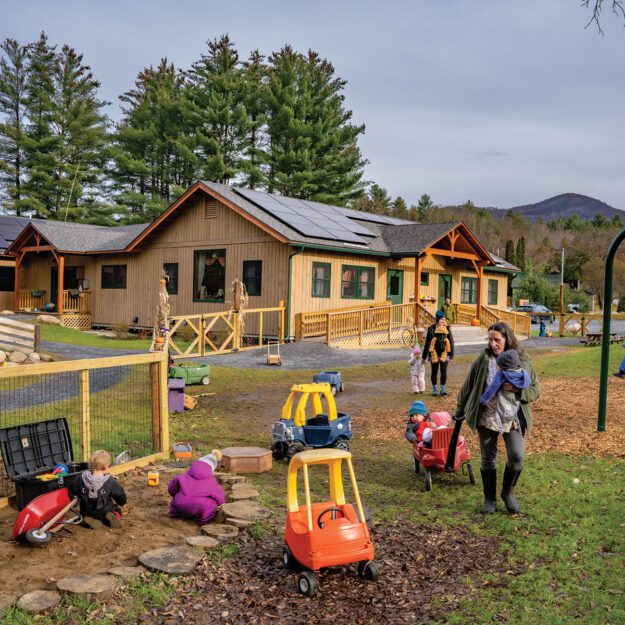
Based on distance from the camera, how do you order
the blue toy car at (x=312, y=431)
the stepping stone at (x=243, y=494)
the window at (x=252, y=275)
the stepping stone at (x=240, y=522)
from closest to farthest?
the stepping stone at (x=240, y=522), the stepping stone at (x=243, y=494), the blue toy car at (x=312, y=431), the window at (x=252, y=275)

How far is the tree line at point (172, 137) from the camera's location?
52281 millimetres

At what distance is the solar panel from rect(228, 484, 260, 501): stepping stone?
17886 millimetres

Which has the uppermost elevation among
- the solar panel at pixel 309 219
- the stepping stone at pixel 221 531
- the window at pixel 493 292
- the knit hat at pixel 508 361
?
the solar panel at pixel 309 219

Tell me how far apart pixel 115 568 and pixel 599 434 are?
7622 millimetres

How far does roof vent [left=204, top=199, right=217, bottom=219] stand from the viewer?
26.6 metres

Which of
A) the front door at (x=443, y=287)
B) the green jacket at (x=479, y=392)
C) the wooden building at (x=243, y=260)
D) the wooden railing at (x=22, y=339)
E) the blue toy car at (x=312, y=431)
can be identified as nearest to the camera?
the green jacket at (x=479, y=392)

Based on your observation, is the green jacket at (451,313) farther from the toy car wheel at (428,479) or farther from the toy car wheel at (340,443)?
the toy car wheel at (428,479)

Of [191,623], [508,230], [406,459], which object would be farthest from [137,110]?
[508,230]

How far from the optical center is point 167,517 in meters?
6.46

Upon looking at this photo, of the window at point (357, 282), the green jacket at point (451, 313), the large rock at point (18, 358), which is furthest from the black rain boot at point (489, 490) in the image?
the green jacket at point (451, 313)

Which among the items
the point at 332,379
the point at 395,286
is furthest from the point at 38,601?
the point at 395,286

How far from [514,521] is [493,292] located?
31418 mm

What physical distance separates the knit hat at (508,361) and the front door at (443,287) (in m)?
25.1

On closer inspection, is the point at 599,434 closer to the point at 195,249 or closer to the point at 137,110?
the point at 195,249
